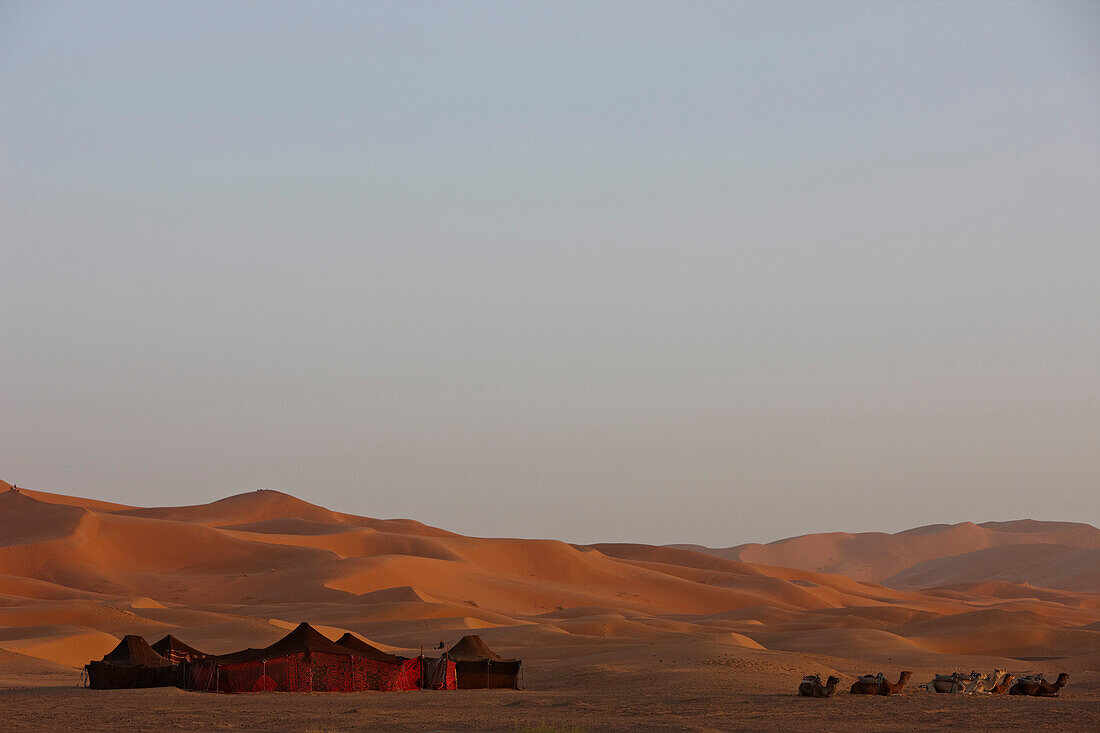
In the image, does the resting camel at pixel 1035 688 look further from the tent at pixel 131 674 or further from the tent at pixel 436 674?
the tent at pixel 131 674

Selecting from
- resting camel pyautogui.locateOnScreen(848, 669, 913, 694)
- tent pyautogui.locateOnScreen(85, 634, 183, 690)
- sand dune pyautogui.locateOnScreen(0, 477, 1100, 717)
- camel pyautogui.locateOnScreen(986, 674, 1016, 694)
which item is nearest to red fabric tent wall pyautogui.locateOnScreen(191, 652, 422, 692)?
tent pyautogui.locateOnScreen(85, 634, 183, 690)

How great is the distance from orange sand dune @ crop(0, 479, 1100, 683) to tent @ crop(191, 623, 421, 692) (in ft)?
26.9

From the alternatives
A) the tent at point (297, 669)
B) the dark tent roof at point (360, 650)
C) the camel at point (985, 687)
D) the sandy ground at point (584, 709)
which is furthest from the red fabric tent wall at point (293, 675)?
the camel at point (985, 687)

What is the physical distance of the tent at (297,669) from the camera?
3366cm

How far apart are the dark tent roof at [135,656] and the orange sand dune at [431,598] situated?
26.5 feet

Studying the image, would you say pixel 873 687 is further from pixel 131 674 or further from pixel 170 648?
pixel 131 674

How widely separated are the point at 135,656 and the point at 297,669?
4.68 metres

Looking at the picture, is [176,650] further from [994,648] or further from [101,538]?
[101,538]

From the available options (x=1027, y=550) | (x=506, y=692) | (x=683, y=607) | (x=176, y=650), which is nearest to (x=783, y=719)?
(x=506, y=692)

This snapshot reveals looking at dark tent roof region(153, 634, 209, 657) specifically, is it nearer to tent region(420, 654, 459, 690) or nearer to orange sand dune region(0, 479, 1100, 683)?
tent region(420, 654, 459, 690)

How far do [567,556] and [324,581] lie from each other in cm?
3077

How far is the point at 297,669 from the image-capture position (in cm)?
3375

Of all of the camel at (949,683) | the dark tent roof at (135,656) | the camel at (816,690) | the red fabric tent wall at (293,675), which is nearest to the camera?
the camel at (816,690)

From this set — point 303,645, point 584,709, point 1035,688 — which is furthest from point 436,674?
point 1035,688
